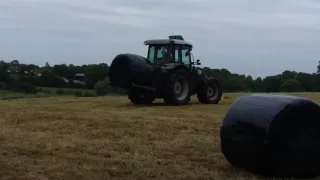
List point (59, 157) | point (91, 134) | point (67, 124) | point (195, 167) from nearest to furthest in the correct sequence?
point (195, 167) → point (59, 157) → point (91, 134) → point (67, 124)

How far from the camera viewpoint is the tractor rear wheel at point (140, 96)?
55.2 ft

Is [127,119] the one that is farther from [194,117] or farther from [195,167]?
[195,167]

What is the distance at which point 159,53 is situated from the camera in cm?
1706

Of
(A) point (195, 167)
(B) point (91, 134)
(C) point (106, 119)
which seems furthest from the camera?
(C) point (106, 119)

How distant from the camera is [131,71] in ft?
50.3

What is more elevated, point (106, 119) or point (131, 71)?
point (131, 71)

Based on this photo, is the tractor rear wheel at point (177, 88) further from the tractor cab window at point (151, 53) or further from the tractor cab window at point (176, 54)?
the tractor cab window at point (151, 53)

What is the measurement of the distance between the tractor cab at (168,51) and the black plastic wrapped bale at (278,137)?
1073 centimetres

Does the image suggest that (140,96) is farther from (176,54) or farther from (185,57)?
(185,57)

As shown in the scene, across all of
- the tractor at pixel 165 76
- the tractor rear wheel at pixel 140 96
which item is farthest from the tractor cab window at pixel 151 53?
the tractor rear wheel at pixel 140 96

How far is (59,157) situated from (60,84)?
29.6 metres

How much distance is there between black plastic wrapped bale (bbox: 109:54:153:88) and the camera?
15.3 metres

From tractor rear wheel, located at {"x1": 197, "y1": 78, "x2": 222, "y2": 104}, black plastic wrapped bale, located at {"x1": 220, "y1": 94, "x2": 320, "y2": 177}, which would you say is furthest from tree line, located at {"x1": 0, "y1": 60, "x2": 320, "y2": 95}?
black plastic wrapped bale, located at {"x1": 220, "y1": 94, "x2": 320, "y2": 177}

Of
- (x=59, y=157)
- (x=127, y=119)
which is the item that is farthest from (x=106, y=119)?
(x=59, y=157)
